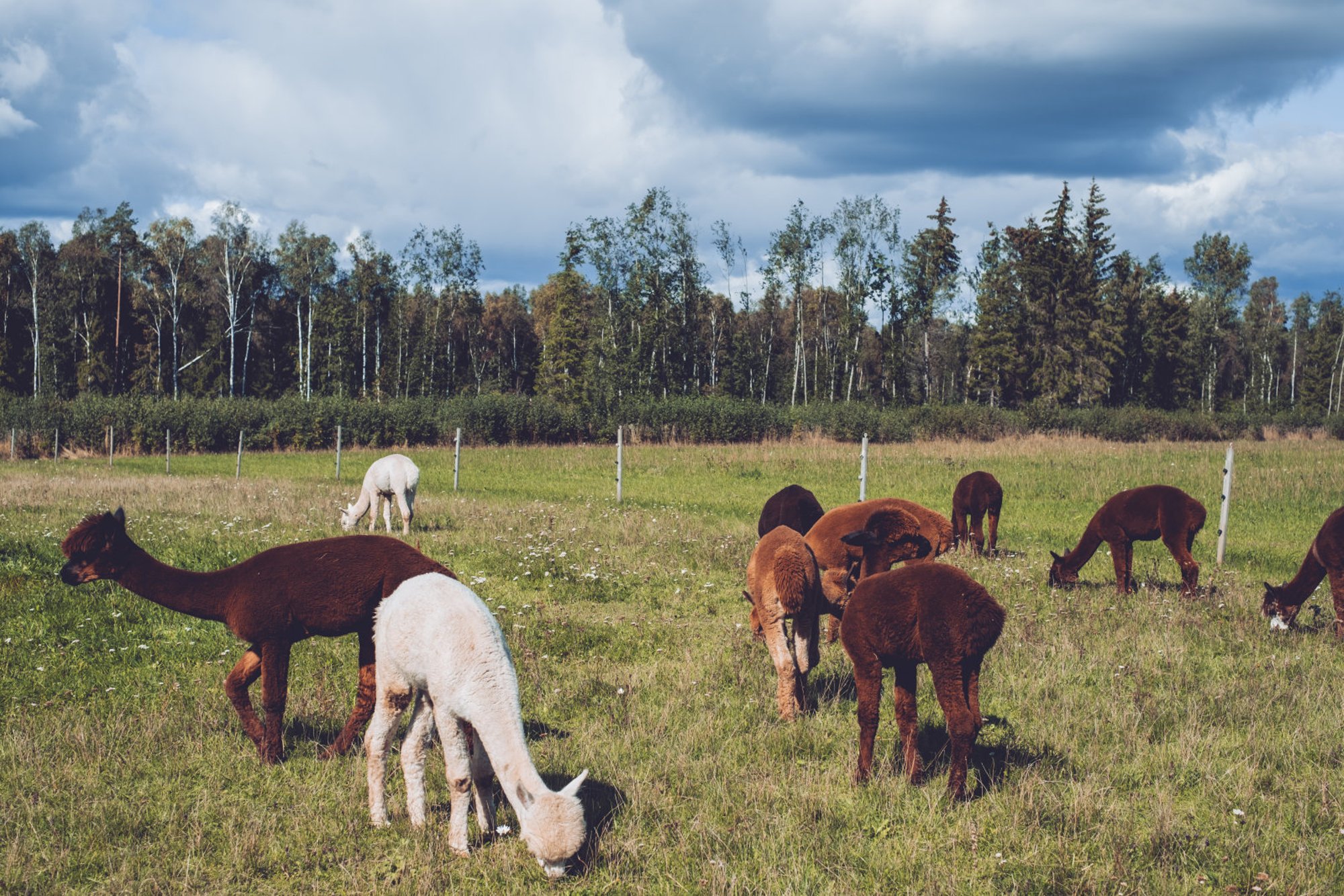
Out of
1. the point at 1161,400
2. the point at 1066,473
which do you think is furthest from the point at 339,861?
the point at 1161,400

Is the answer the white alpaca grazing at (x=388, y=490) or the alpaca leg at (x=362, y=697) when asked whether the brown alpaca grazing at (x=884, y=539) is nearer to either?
the alpaca leg at (x=362, y=697)

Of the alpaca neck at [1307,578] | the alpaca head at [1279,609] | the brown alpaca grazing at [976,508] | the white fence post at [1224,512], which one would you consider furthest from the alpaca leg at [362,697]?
the white fence post at [1224,512]

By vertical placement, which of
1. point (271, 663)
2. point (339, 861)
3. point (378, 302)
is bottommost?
point (339, 861)

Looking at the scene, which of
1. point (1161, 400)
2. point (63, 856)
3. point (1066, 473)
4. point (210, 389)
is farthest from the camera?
point (1161, 400)

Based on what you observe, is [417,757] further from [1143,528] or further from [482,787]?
[1143,528]

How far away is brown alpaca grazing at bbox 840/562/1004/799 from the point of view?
5.31 meters

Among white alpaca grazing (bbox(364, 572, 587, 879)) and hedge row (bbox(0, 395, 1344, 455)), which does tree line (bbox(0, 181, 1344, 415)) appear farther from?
white alpaca grazing (bbox(364, 572, 587, 879))

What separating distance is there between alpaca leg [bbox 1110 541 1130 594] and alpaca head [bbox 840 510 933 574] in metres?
→ 3.78

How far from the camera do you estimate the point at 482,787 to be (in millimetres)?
5062

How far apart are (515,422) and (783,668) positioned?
42560 mm

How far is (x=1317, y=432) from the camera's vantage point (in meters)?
51.1

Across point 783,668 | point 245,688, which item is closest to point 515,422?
point 783,668

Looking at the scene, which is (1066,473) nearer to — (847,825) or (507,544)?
(507,544)

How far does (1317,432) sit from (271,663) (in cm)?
6024
